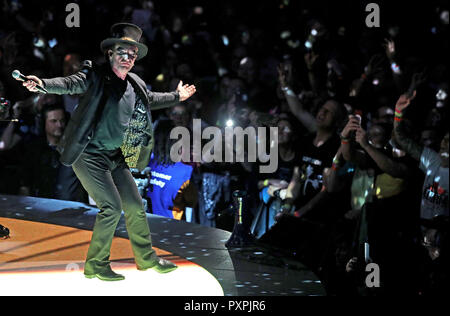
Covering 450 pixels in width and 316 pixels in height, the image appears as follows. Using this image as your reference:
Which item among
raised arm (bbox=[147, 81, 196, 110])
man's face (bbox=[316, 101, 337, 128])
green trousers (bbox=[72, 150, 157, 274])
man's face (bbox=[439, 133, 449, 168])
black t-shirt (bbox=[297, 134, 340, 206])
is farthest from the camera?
man's face (bbox=[316, 101, 337, 128])

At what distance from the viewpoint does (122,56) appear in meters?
3.80

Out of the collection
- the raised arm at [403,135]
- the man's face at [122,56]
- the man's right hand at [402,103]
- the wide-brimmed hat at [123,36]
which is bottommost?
the raised arm at [403,135]

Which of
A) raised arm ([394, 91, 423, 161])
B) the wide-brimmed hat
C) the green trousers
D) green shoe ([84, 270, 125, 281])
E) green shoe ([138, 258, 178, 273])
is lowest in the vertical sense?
green shoe ([84, 270, 125, 281])

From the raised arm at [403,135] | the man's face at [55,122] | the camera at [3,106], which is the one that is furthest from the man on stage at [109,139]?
the man's face at [55,122]

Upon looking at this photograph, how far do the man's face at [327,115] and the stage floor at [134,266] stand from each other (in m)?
1.28

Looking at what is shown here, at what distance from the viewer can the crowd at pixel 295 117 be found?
4.48m

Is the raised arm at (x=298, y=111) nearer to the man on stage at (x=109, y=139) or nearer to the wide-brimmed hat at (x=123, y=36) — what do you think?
the man on stage at (x=109, y=139)

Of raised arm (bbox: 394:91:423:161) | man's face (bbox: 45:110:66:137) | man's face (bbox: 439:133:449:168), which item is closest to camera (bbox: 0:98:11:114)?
man's face (bbox: 45:110:66:137)

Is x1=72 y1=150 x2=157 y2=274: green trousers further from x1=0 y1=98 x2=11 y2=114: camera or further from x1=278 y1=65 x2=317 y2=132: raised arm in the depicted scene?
x1=278 y1=65 x2=317 y2=132: raised arm

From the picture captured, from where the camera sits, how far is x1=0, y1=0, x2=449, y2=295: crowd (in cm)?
448

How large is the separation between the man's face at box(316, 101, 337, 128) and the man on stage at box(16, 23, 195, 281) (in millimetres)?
1868

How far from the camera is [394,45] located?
5812 millimetres

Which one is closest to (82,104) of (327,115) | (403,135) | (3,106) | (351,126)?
(3,106)
